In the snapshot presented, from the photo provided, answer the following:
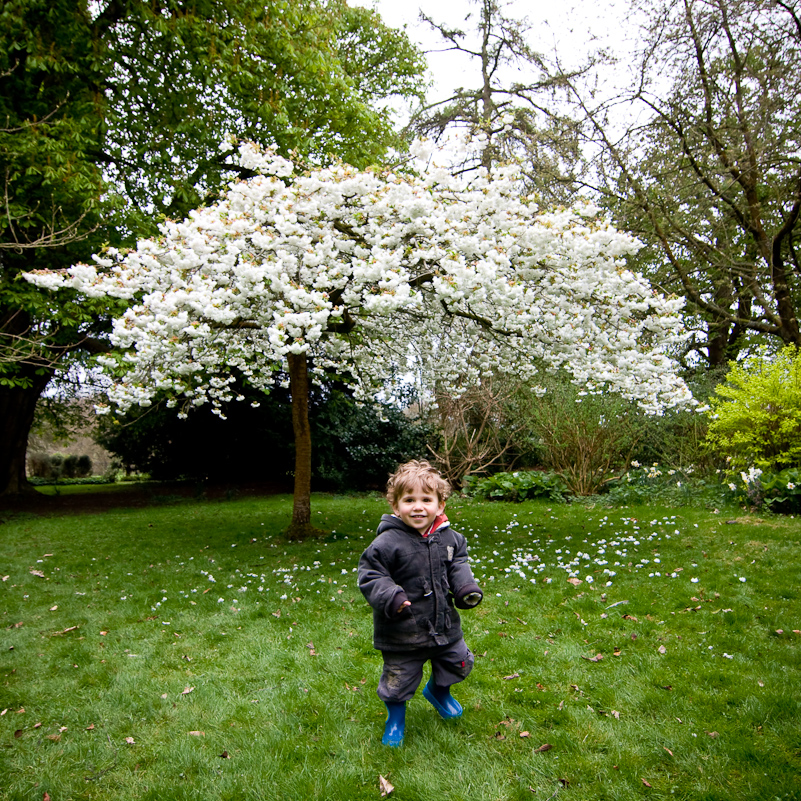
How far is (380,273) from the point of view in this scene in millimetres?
5574

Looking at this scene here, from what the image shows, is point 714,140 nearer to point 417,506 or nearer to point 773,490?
point 773,490

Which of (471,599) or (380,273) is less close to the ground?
(380,273)

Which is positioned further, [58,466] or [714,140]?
[58,466]

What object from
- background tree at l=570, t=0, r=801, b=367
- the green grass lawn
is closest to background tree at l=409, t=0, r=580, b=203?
background tree at l=570, t=0, r=801, b=367

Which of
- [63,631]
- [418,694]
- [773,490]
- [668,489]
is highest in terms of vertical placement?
[773,490]

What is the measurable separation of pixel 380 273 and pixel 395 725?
156 inches

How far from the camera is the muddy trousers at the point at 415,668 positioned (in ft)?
9.08

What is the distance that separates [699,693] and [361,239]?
17.8 ft

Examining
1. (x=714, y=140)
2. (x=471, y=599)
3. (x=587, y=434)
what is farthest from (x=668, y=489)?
(x=471, y=599)

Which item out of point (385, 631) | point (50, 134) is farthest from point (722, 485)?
point (50, 134)

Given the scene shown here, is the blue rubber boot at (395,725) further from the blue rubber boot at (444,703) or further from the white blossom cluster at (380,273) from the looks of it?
the white blossom cluster at (380,273)

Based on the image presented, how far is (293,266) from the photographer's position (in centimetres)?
595

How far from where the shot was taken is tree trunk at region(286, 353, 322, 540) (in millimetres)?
7961

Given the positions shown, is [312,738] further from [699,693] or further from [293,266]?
[293,266]
